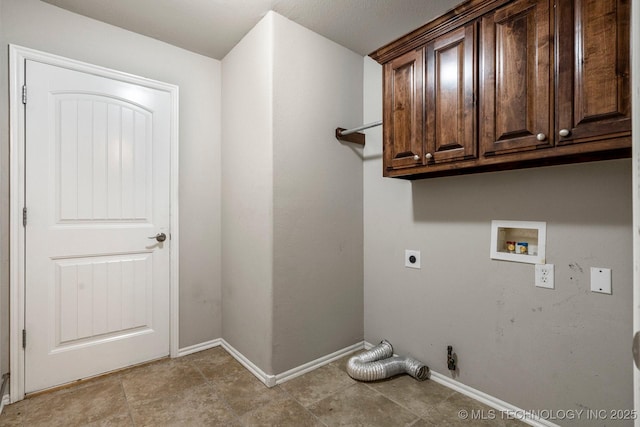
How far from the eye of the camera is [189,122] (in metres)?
2.49

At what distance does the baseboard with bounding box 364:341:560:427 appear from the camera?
159 cm

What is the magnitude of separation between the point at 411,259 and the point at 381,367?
756mm

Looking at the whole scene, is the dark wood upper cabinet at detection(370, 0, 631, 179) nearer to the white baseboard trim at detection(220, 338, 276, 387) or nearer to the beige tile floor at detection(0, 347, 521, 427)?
the beige tile floor at detection(0, 347, 521, 427)

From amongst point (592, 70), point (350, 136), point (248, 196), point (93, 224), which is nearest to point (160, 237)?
point (93, 224)

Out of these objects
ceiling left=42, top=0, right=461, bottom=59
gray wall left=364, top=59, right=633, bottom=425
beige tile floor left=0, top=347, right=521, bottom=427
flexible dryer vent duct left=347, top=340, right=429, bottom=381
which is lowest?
beige tile floor left=0, top=347, right=521, bottom=427

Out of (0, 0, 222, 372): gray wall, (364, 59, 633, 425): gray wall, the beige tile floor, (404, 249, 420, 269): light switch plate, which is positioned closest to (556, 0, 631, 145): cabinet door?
(364, 59, 633, 425): gray wall

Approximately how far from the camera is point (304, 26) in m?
2.16

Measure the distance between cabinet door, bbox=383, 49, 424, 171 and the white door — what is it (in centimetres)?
168

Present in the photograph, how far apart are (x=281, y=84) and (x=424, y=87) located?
36.4 inches

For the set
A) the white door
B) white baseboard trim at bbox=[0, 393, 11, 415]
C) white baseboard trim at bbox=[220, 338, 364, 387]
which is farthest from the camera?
white baseboard trim at bbox=[220, 338, 364, 387]

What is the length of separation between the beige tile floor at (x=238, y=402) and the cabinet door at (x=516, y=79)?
4.80 feet

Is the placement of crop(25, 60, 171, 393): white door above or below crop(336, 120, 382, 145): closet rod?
below

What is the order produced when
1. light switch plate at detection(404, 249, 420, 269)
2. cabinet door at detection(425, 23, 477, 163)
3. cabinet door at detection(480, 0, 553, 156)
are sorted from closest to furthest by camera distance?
cabinet door at detection(480, 0, 553, 156) < cabinet door at detection(425, 23, 477, 163) < light switch plate at detection(404, 249, 420, 269)

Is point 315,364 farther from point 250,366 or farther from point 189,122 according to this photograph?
point 189,122
